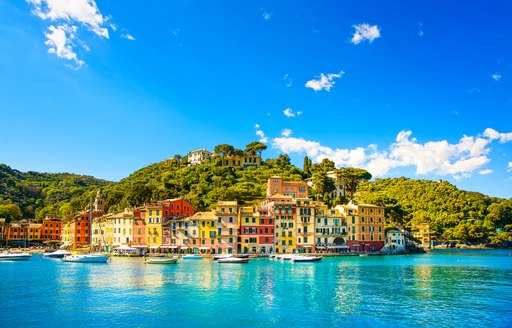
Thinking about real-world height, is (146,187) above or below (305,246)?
above

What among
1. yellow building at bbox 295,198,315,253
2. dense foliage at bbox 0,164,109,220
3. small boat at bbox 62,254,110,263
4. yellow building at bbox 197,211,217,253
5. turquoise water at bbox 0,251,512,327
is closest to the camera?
turquoise water at bbox 0,251,512,327

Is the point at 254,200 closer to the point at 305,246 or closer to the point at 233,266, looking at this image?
the point at 305,246

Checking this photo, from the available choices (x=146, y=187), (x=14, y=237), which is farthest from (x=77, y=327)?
(x=14, y=237)

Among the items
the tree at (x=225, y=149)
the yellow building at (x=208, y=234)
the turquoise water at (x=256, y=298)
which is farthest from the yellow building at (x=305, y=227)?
the tree at (x=225, y=149)

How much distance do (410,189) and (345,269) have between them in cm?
8293

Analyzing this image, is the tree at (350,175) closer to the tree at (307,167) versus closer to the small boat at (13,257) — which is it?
the tree at (307,167)

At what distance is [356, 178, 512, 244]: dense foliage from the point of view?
10806cm

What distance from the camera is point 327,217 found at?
75.2m

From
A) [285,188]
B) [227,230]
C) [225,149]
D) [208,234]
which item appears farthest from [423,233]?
[208,234]

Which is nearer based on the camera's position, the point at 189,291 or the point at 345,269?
the point at 189,291

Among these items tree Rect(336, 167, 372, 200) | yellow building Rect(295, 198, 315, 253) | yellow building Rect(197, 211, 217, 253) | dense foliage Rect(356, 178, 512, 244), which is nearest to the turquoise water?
yellow building Rect(197, 211, 217, 253)

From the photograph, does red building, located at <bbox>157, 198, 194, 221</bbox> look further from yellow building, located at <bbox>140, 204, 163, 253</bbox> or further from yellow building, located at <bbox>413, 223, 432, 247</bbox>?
yellow building, located at <bbox>413, 223, 432, 247</bbox>

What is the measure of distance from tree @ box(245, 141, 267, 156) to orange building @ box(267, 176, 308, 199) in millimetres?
31338

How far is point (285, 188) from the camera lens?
9050cm
